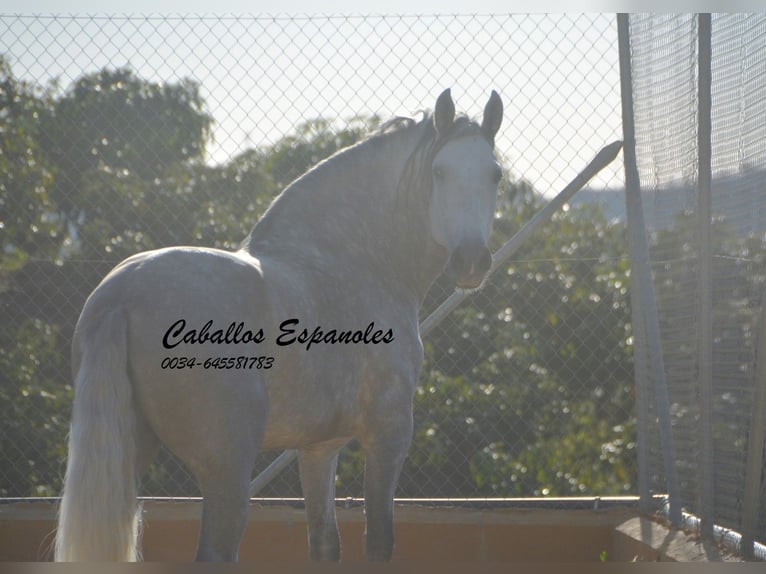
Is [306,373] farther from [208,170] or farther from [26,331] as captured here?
[208,170]

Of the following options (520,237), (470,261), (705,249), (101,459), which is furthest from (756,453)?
(101,459)

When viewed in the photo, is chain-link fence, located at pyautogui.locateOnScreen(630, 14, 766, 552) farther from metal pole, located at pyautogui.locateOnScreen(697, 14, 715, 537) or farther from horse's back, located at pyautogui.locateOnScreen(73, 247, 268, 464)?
horse's back, located at pyautogui.locateOnScreen(73, 247, 268, 464)

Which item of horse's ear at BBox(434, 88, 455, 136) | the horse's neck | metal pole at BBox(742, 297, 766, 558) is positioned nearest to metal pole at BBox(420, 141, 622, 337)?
the horse's neck

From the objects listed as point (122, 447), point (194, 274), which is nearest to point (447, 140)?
point (194, 274)

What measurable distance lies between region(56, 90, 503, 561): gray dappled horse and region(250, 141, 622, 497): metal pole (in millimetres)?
572

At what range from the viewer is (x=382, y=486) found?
3.46m

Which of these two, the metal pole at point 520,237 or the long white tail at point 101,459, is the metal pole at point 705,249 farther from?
the long white tail at point 101,459

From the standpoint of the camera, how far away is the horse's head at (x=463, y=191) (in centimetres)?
336

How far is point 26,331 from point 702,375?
3.10 m

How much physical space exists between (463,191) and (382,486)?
1028 millimetres

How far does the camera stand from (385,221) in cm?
374

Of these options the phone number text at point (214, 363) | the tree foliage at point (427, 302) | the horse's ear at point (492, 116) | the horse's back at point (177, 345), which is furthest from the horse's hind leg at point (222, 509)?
the tree foliage at point (427, 302)

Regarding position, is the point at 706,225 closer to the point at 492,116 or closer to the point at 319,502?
the point at 492,116

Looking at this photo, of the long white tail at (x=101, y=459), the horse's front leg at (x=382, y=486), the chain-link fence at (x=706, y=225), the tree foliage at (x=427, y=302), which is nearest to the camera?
the long white tail at (x=101, y=459)
